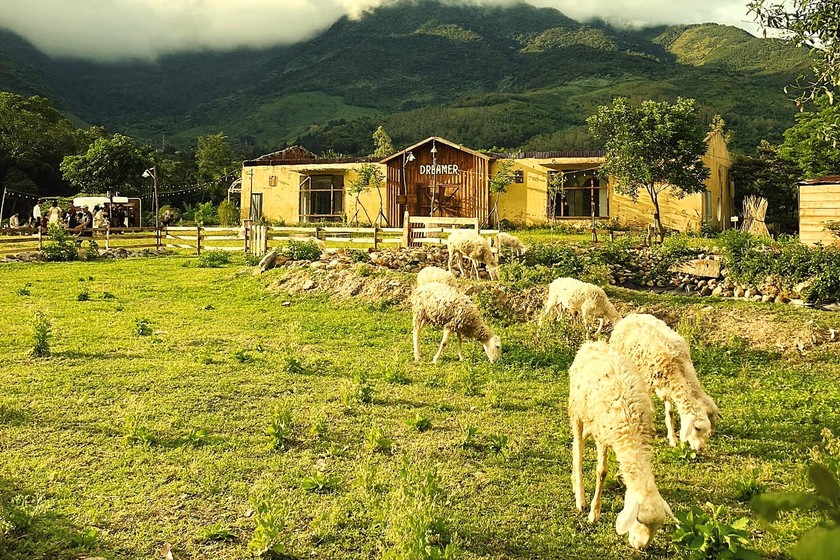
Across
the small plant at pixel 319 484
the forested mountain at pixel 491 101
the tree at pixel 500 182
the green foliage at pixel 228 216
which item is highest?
the forested mountain at pixel 491 101

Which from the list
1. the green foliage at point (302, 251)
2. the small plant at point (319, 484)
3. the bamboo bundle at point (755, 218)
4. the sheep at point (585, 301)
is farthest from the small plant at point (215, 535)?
the bamboo bundle at point (755, 218)

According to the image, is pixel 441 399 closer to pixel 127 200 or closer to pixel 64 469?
pixel 64 469

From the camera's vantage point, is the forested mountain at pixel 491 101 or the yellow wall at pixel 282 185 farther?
the forested mountain at pixel 491 101

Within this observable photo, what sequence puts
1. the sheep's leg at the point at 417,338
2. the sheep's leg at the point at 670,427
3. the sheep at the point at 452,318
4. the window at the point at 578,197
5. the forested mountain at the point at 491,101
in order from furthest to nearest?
1. the forested mountain at the point at 491,101
2. the window at the point at 578,197
3. the sheep's leg at the point at 417,338
4. the sheep at the point at 452,318
5. the sheep's leg at the point at 670,427

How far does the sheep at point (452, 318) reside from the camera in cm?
1087

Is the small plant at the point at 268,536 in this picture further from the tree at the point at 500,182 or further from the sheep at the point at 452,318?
the tree at the point at 500,182

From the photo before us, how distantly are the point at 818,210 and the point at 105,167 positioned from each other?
151 ft

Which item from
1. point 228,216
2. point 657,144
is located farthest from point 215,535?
point 228,216

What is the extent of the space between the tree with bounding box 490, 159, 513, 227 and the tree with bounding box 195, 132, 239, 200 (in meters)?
28.7

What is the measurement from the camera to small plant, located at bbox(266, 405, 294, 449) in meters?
7.13

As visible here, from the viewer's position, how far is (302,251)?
19.2 m

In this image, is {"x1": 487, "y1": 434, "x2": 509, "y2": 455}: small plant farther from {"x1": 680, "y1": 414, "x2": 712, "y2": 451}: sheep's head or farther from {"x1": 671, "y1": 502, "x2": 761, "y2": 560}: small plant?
{"x1": 671, "y1": 502, "x2": 761, "y2": 560}: small plant

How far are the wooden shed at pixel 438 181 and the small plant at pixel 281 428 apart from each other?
3019 centimetres

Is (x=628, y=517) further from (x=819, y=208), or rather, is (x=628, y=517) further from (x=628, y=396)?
(x=819, y=208)
